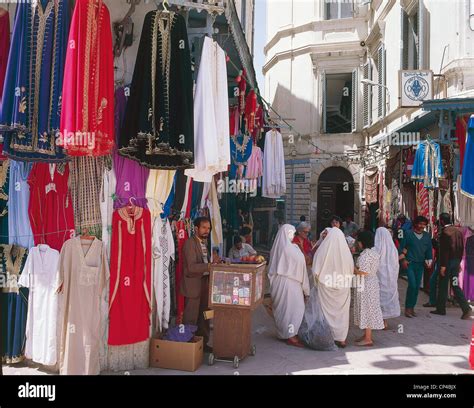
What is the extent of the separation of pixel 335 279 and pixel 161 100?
3.37 meters

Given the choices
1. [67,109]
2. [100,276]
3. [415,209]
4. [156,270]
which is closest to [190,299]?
[156,270]

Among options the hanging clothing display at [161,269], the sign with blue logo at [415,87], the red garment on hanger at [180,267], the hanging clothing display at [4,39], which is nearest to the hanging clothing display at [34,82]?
the hanging clothing display at [4,39]

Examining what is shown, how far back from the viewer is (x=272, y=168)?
10.9m

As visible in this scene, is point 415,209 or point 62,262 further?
point 415,209

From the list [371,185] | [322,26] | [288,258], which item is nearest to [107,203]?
[288,258]

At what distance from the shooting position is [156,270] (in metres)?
5.30

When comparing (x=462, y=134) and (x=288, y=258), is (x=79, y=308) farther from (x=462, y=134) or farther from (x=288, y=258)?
(x=462, y=134)

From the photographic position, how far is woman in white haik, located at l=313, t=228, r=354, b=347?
622 cm

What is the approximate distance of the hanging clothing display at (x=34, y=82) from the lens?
4168 mm

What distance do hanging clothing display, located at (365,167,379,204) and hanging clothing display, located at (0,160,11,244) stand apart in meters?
12.5

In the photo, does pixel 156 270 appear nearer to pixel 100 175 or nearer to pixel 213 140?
pixel 100 175

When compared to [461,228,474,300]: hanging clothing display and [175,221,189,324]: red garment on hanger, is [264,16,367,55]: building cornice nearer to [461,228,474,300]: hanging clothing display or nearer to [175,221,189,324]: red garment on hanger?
[461,228,474,300]: hanging clothing display
